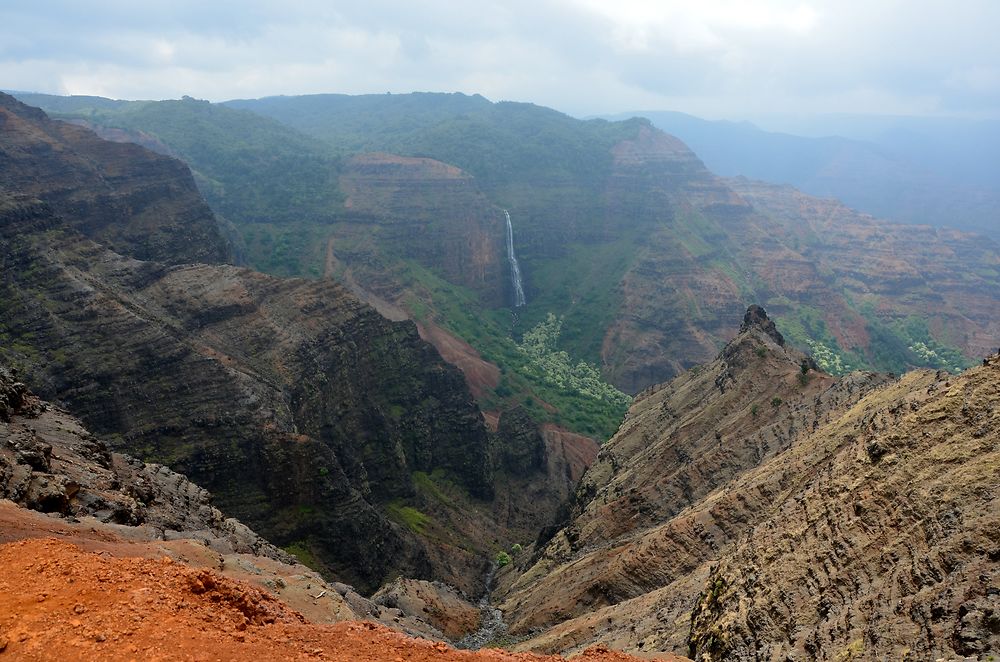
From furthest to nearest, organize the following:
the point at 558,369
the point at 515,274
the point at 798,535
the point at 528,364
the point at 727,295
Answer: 1. the point at 515,274
2. the point at 727,295
3. the point at 558,369
4. the point at 528,364
5. the point at 798,535

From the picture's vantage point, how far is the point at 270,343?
5988 centimetres

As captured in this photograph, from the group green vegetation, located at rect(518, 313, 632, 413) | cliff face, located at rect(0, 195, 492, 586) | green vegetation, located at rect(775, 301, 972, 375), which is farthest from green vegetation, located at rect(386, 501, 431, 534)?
green vegetation, located at rect(775, 301, 972, 375)

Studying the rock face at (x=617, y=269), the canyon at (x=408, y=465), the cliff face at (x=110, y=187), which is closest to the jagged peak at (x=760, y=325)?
the canyon at (x=408, y=465)

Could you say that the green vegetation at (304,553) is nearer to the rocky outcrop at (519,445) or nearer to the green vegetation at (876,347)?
the rocky outcrop at (519,445)

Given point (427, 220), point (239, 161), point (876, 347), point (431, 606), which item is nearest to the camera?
point (431, 606)

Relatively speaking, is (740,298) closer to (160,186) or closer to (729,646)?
(160,186)

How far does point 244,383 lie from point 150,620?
38.0 meters

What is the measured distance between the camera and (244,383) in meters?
51.3

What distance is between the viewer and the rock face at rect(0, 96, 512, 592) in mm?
46625

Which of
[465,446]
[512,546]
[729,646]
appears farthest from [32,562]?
[465,446]

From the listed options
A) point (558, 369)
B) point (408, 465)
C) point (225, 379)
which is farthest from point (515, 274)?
point (225, 379)

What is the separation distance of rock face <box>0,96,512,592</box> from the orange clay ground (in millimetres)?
30918

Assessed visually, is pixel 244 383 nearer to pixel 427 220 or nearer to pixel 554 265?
pixel 427 220

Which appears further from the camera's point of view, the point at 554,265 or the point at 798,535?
the point at 554,265
